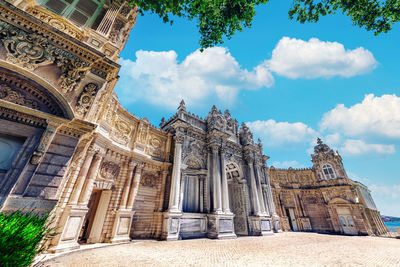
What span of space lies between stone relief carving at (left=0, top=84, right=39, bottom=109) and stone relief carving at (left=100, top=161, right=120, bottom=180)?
16.9 feet

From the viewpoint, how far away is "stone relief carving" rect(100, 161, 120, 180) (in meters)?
9.71

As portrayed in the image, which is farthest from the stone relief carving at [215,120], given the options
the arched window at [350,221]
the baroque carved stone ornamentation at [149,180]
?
the arched window at [350,221]

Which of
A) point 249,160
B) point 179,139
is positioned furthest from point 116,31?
point 249,160

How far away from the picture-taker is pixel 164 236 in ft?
33.9

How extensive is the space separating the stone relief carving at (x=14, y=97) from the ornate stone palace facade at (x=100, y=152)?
0.11ft

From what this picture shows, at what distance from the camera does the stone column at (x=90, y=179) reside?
7.93 meters

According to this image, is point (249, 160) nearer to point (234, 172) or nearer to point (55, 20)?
point (234, 172)

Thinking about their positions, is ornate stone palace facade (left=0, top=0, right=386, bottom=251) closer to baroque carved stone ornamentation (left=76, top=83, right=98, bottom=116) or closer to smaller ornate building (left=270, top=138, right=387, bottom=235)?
baroque carved stone ornamentation (left=76, top=83, right=98, bottom=116)

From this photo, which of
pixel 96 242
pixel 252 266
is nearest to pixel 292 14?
pixel 252 266

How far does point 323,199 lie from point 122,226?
27.6 meters

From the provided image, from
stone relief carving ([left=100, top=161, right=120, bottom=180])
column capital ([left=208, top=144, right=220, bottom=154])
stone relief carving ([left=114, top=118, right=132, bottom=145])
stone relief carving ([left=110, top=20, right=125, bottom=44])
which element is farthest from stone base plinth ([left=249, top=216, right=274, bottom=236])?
stone relief carving ([left=110, top=20, right=125, bottom=44])

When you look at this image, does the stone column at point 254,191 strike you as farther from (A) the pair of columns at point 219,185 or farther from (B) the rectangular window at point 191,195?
(B) the rectangular window at point 191,195

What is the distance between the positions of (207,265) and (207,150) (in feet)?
35.1

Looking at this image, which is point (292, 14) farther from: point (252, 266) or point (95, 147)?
point (95, 147)
